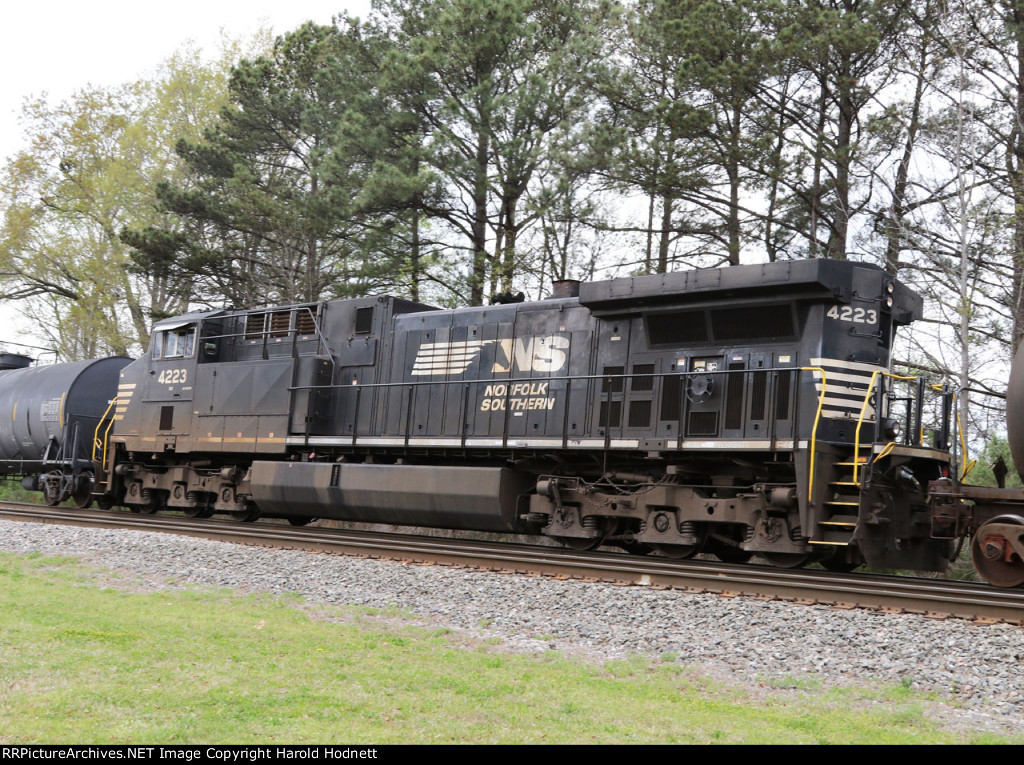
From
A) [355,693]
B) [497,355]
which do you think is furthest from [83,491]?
[355,693]

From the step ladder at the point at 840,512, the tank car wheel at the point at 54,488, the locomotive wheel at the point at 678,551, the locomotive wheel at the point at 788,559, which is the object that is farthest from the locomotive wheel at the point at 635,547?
the tank car wheel at the point at 54,488

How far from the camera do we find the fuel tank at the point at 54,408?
18.6 m

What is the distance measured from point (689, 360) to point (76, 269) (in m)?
27.4

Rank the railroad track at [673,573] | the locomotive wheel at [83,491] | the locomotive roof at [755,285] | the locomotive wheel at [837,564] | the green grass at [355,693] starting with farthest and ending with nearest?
the locomotive wheel at [83,491] → the locomotive wheel at [837,564] → the locomotive roof at [755,285] → the railroad track at [673,573] → the green grass at [355,693]

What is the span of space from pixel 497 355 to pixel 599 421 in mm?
2064

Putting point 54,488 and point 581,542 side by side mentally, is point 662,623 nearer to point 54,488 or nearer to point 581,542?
point 581,542

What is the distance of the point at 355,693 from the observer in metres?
4.98

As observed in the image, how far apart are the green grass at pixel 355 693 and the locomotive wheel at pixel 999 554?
13.7 feet

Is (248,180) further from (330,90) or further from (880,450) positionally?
(880,450)

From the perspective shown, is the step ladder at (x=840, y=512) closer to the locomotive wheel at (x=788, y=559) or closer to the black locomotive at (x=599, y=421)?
the black locomotive at (x=599, y=421)

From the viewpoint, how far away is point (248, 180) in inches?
1030

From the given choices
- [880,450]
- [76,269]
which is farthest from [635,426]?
[76,269]

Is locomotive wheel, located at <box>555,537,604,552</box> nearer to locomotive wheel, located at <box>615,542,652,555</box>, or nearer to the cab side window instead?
locomotive wheel, located at <box>615,542,652,555</box>

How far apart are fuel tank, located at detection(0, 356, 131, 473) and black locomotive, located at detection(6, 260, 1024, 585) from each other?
5.19 feet
